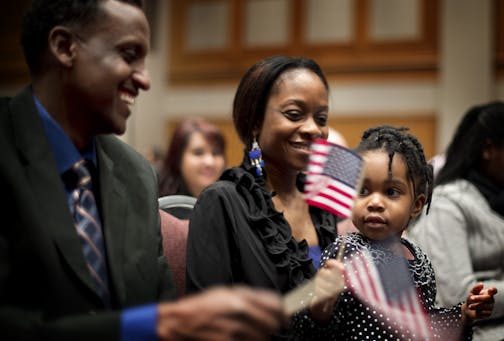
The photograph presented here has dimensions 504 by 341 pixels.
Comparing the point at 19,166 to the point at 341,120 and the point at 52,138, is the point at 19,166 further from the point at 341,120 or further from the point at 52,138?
the point at 341,120

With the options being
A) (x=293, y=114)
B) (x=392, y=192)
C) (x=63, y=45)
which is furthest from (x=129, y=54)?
(x=392, y=192)

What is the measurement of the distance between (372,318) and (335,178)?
0.40m

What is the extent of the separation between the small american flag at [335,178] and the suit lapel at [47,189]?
0.62 metres

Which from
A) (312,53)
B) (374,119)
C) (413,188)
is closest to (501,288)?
(413,188)

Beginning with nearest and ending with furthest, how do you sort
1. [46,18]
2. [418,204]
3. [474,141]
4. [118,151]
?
[46,18], [118,151], [418,204], [474,141]

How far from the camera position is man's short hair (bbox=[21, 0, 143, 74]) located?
1438 mm

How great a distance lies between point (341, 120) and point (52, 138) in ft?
16.3

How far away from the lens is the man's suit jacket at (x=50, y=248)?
1.23 metres

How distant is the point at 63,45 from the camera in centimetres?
144

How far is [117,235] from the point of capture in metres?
1.52

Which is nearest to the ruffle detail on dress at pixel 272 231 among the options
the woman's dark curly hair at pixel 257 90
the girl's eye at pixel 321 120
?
the woman's dark curly hair at pixel 257 90

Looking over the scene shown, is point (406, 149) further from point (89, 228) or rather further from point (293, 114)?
point (89, 228)

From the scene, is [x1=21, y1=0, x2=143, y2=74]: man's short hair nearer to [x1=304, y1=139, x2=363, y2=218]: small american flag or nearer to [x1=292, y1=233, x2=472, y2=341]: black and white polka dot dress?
[x1=304, y1=139, x2=363, y2=218]: small american flag

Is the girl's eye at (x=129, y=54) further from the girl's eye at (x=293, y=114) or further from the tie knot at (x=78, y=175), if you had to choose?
the girl's eye at (x=293, y=114)
